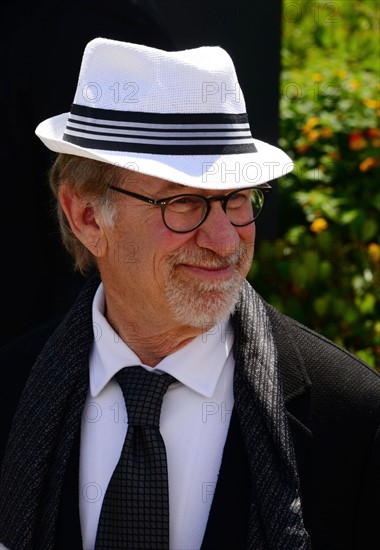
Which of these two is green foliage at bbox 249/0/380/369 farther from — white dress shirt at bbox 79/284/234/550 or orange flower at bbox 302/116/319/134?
white dress shirt at bbox 79/284/234/550

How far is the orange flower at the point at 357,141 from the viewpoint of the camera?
224 inches

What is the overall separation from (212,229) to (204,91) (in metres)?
0.34

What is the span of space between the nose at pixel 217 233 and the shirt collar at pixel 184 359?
0.77 feet

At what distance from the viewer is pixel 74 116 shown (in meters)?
2.74

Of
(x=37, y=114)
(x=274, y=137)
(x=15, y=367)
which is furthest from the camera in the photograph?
(x=274, y=137)

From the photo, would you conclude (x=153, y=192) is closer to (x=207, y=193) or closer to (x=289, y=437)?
(x=207, y=193)

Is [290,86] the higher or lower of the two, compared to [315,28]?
lower

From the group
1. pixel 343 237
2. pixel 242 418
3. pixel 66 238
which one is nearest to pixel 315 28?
pixel 343 237

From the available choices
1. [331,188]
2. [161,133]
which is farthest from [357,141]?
[161,133]

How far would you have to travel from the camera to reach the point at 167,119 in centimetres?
262

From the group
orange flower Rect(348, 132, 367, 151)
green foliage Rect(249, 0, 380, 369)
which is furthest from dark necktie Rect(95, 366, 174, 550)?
orange flower Rect(348, 132, 367, 151)

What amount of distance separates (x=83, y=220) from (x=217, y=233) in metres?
0.41

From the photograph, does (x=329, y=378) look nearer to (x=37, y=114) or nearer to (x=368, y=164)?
(x=37, y=114)

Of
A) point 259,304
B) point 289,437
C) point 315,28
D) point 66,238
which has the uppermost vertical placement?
point 315,28
